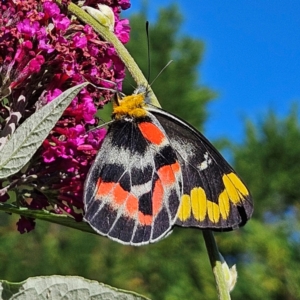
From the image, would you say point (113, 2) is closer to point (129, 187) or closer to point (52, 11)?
point (52, 11)

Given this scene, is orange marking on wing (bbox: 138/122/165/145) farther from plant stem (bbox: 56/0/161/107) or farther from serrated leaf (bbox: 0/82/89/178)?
serrated leaf (bbox: 0/82/89/178)

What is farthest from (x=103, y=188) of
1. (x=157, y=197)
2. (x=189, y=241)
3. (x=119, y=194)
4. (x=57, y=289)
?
(x=189, y=241)

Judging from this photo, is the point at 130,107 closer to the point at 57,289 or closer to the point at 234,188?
the point at 234,188

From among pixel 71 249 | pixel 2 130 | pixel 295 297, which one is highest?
pixel 71 249

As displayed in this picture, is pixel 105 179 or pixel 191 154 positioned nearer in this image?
pixel 105 179

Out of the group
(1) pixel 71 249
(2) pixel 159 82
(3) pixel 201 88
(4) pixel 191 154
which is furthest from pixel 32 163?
(3) pixel 201 88

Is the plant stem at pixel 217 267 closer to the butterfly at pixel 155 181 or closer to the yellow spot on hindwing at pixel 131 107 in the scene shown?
the butterfly at pixel 155 181

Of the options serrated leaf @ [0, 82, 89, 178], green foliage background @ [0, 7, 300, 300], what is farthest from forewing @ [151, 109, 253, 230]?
green foliage background @ [0, 7, 300, 300]

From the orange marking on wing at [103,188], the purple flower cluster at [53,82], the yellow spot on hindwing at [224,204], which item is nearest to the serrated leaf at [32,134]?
the purple flower cluster at [53,82]
